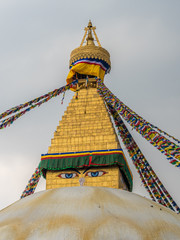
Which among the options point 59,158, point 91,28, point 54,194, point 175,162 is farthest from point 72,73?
point 54,194

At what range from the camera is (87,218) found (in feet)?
14.8

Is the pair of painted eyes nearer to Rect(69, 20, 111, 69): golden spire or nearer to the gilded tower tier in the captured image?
the gilded tower tier

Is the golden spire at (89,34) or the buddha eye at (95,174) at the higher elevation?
the golden spire at (89,34)

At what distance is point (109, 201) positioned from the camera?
491cm

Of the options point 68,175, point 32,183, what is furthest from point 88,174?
point 32,183

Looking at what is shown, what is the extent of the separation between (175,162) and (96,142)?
317cm

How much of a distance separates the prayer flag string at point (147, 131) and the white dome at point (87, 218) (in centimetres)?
345

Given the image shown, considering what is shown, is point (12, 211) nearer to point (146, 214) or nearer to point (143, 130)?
point (146, 214)

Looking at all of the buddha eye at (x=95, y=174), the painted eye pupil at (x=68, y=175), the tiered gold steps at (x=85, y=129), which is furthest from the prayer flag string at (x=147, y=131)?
the painted eye pupil at (x=68, y=175)

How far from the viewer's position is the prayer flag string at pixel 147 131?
8.52 m

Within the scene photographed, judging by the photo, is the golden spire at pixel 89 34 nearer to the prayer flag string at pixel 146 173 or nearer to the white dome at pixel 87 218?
the prayer flag string at pixel 146 173

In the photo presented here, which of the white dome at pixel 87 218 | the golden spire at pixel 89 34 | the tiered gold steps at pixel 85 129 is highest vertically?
the golden spire at pixel 89 34

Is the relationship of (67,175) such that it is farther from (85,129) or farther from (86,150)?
(85,129)

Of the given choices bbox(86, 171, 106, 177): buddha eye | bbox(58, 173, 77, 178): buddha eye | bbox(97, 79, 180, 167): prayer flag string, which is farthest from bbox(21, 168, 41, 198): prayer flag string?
bbox(97, 79, 180, 167): prayer flag string
